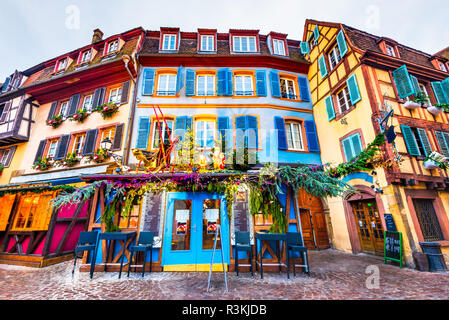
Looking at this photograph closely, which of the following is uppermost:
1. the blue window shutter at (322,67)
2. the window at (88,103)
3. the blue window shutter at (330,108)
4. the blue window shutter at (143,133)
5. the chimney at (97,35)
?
the chimney at (97,35)

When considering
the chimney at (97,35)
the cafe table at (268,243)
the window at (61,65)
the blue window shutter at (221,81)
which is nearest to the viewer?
the cafe table at (268,243)

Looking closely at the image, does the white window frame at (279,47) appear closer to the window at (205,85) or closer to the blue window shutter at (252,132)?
the window at (205,85)

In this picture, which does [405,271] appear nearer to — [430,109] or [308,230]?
[308,230]

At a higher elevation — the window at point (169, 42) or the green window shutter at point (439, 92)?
the window at point (169, 42)

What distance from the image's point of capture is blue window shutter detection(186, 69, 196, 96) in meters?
10.1

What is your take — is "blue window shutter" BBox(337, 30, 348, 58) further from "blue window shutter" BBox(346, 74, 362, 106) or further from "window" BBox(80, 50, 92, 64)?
"window" BBox(80, 50, 92, 64)

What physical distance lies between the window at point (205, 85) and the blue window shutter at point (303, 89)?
520 centimetres

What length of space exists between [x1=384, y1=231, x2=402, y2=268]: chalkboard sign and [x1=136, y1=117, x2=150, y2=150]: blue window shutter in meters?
10.5

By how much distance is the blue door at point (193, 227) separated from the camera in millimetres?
5969

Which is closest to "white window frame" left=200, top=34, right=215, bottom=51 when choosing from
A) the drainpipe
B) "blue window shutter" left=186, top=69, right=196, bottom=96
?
"blue window shutter" left=186, top=69, right=196, bottom=96

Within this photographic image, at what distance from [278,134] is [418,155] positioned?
5.57 meters

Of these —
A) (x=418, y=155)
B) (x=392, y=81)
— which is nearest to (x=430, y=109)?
(x=392, y=81)

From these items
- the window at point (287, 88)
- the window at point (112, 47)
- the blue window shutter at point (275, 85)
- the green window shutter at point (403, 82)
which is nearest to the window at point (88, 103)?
the window at point (112, 47)

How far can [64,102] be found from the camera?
11984 mm
